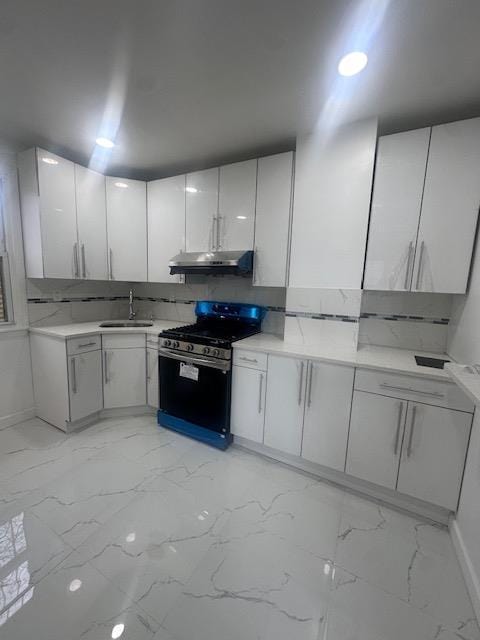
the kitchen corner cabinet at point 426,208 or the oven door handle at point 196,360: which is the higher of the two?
the kitchen corner cabinet at point 426,208

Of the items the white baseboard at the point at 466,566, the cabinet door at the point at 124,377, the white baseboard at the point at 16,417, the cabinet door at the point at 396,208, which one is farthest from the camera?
the cabinet door at the point at 124,377

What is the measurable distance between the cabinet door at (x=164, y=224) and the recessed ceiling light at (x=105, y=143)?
0.58 m

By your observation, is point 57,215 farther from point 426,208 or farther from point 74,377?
point 426,208

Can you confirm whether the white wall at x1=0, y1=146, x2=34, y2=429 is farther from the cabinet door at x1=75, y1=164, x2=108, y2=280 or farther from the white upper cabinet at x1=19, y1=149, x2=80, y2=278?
the cabinet door at x1=75, y1=164, x2=108, y2=280

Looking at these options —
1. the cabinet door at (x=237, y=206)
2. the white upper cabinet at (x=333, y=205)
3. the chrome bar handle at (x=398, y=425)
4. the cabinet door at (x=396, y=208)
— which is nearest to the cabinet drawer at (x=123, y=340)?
the cabinet door at (x=237, y=206)

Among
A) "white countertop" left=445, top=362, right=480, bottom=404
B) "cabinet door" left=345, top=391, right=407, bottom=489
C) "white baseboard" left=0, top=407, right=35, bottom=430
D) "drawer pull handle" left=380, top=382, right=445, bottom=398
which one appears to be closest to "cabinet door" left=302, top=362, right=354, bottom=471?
"cabinet door" left=345, top=391, right=407, bottom=489

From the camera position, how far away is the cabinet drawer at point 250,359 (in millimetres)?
2094

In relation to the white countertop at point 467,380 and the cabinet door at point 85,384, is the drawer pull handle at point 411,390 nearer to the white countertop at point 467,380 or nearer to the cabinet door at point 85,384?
the white countertop at point 467,380

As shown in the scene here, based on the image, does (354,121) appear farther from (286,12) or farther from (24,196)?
(24,196)

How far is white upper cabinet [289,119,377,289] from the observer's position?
1.89 metres

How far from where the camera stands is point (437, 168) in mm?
1729

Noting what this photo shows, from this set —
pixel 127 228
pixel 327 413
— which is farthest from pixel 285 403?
pixel 127 228

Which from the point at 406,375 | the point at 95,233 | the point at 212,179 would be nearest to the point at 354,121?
the point at 212,179

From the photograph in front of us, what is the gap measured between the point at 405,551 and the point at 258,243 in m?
2.22
